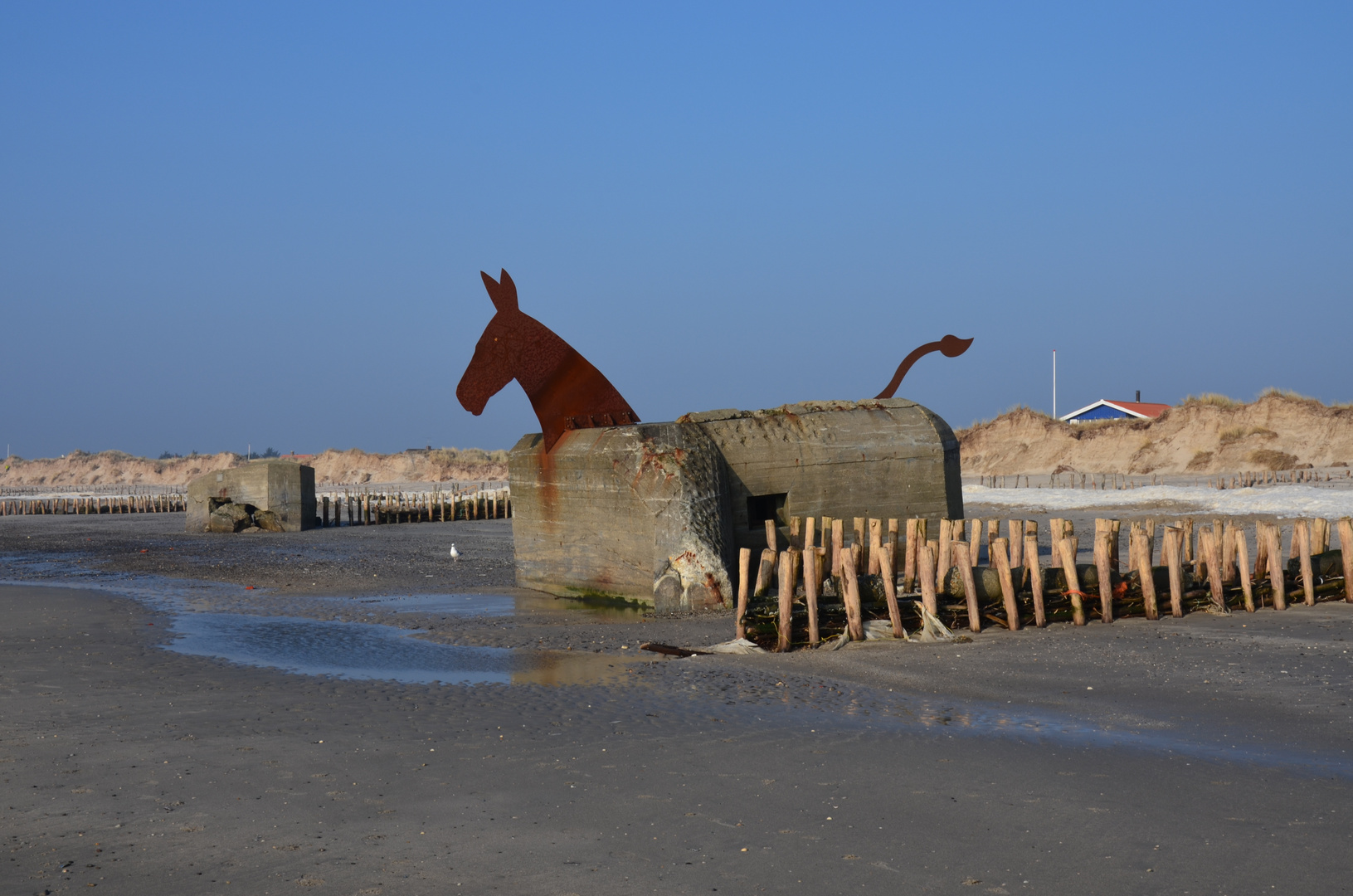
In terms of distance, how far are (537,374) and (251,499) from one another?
18.7 meters

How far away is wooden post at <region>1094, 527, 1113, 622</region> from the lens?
10.4 meters

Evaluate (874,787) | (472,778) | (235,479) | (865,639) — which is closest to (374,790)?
(472,778)

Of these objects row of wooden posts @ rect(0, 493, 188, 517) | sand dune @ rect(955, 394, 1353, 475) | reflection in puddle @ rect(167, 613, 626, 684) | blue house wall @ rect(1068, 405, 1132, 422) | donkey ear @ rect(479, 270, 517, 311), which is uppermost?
blue house wall @ rect(1068, 405, 1132, 422)

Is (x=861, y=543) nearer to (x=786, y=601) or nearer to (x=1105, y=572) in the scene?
(x=1105, y=572)

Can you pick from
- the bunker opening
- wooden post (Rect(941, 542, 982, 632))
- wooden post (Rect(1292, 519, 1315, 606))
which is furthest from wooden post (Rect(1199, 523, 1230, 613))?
the bunker opening

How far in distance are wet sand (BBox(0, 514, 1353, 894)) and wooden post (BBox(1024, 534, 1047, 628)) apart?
0.28 metres

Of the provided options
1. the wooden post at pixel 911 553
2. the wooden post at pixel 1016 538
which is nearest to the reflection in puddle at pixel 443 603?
the wooden post at pixel 911 553

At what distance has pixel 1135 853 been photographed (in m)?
4.55

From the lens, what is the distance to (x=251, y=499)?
30.5 metres

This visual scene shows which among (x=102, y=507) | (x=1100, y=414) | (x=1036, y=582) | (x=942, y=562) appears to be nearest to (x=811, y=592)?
(x=942, y=562)

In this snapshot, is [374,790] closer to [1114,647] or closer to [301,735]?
[301,735]

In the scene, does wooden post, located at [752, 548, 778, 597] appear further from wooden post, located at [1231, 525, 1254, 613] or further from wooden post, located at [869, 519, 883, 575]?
wooden post, located at [1231, 525, 1254, 613]

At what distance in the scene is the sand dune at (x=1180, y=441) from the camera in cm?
4038

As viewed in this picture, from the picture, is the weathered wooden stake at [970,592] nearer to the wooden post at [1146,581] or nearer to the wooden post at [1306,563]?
the wooden post at [1146,581]
